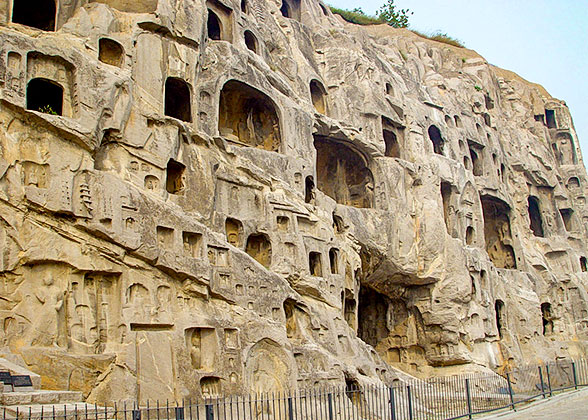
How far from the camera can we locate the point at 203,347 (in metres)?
14.9

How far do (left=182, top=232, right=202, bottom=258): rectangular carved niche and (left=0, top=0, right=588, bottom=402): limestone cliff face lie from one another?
0.03 m

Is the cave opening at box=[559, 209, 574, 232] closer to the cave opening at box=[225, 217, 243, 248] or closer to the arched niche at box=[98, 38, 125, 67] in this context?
the cave opening at box=[225, 217, 243, 248]

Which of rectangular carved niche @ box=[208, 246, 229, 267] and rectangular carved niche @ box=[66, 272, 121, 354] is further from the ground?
rectangular carved niche @ box=[208, 246, 229, 267]

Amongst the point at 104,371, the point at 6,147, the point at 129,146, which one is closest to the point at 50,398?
the point at 104,371

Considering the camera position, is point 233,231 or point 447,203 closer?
point 233,231

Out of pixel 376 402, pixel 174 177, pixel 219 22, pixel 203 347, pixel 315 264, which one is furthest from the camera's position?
pixel 219 22

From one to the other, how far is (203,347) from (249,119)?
31.9 feet

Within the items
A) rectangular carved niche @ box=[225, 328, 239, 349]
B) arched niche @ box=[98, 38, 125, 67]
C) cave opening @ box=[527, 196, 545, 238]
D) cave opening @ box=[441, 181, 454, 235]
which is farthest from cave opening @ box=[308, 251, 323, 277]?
cave opening @ box=[527, 196, 545, 238]

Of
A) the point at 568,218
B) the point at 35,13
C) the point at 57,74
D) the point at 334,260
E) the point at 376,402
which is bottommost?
the point at 376,402

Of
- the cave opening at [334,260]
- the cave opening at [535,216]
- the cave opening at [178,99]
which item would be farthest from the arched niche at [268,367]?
the cave opening at [535,216]

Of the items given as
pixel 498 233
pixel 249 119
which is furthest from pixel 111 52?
pixel 498 233

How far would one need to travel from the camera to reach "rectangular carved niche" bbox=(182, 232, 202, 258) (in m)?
15.6

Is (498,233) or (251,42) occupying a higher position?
(251,42)

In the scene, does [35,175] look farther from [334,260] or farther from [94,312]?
[334,260]
